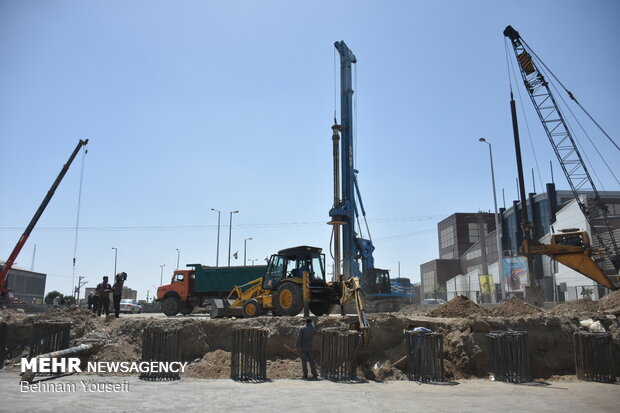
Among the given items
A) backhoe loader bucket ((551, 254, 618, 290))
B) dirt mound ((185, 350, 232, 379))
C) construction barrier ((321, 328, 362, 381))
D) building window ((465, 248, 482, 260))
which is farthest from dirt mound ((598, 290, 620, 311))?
building window ((465, 248, 482, 260))

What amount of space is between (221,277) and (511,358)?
64.1ft

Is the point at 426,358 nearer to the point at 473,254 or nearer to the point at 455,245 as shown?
the point at 473,254

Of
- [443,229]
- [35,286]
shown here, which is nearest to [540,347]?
[443,229]

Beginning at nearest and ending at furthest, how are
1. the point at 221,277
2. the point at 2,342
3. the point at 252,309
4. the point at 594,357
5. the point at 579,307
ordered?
the point at 594,357, the point at 2,342, the point at 252,309, the point at 579,307, the point at 221,277

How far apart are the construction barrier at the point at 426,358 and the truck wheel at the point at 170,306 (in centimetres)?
1840

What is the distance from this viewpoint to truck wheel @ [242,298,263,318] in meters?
16.5

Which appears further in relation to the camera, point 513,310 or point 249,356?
point 513,310

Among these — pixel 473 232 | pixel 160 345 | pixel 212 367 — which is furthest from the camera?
pixel 473 232

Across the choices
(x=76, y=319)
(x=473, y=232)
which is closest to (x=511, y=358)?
(x=76, y=319)

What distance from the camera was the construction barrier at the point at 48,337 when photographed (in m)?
13.3

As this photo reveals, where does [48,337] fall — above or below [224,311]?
below

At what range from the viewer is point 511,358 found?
455 inches

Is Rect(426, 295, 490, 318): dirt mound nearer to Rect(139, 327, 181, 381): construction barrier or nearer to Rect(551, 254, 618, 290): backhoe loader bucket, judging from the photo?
Rect(551, 254, 618, 290): backhoe loader bucket

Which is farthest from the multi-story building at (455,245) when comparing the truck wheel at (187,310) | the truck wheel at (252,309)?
the truck wheel at (252,309)
